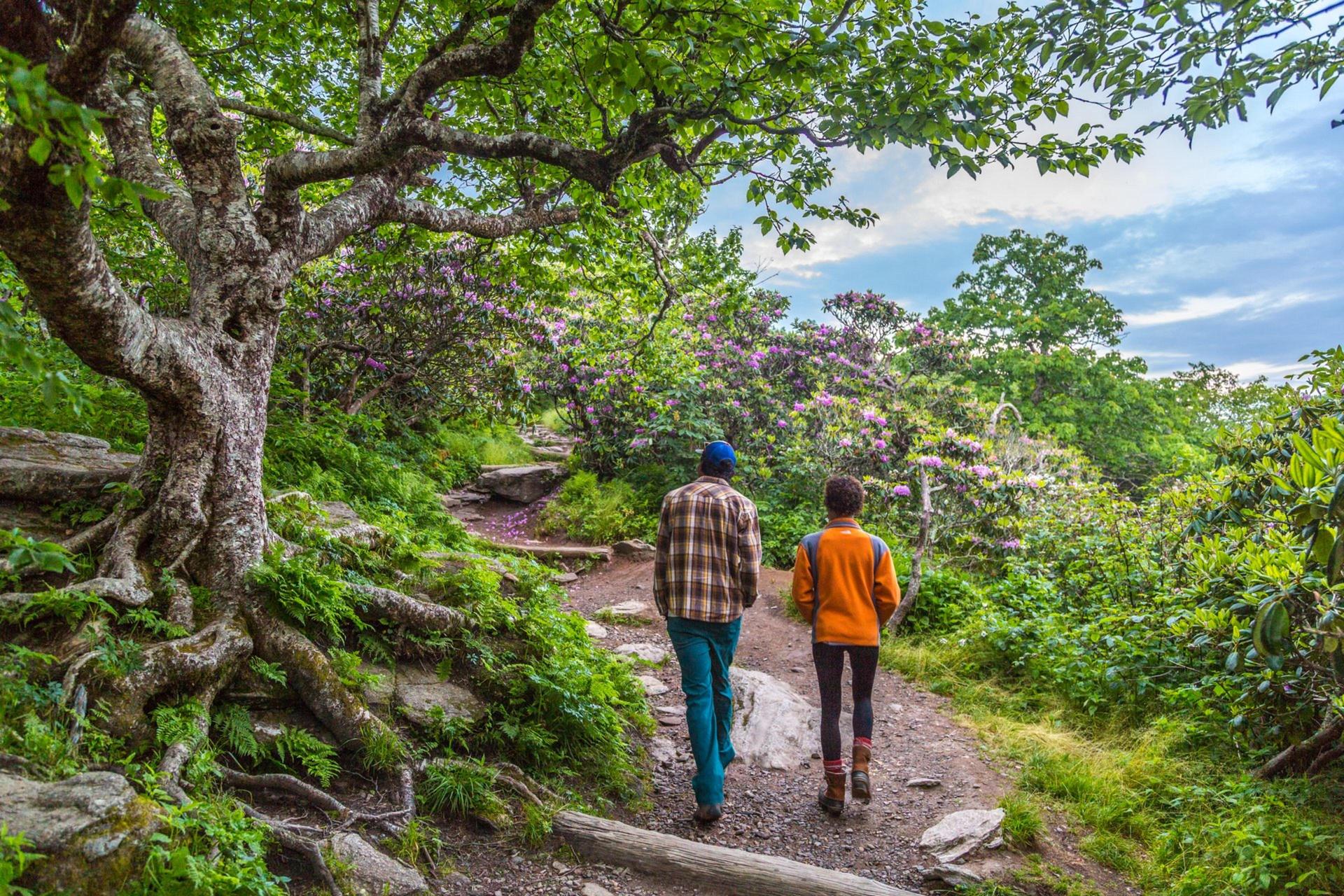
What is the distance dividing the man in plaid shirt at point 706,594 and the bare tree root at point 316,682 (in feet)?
5.75

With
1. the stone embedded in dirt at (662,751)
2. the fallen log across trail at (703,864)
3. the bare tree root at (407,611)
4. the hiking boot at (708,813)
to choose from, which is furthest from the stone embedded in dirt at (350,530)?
the hiking boot at (708,813)

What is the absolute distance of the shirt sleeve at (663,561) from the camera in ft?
14.5

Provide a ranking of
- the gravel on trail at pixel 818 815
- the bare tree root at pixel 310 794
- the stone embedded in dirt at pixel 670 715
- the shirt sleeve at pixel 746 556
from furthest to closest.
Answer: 1. the stone embedded in dirt at pixel 670 715
2. the shirt sleeve at pixel 746 556
3. the gravel on trail at pixel 818 815
4. the bare tree root at pixel 310 794

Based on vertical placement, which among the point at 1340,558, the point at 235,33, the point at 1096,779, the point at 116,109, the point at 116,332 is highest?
the point at 235,33

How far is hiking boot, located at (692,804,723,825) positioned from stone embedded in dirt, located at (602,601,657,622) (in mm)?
4329

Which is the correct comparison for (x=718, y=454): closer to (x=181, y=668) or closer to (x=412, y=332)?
(x=181, y=668)

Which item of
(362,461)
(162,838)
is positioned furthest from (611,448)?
(162,838)

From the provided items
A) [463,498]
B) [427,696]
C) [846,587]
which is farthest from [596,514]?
[846,587]

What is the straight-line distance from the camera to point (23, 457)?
4.48 metres

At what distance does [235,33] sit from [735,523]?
7.23m

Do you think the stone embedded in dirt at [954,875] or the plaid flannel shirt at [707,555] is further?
the plaid flannel shirt at [707,555]

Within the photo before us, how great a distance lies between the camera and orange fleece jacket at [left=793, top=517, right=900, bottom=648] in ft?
14.8

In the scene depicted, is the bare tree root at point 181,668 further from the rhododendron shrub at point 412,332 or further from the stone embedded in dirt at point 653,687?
the rhododendron shrub at point 412,332

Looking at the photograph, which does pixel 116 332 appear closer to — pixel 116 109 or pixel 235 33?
pixel 116 109
